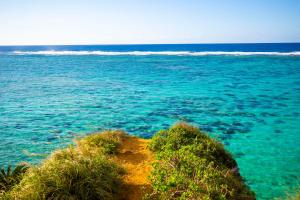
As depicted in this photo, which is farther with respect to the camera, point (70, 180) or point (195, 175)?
point (195, 175)

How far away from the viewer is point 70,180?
17.5 feet

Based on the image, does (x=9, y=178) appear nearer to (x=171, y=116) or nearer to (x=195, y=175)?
(x=195, y=175)

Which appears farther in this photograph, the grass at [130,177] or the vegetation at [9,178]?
the vegetation at [9,178]

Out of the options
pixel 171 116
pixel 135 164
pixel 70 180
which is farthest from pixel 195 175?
pixel 171 116

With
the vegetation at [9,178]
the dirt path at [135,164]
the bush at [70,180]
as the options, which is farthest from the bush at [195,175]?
the vegetation at [9,178]

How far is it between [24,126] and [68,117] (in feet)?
9.04

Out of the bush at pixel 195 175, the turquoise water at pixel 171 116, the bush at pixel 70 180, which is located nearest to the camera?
the bush at pixel 70 180

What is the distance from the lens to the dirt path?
20.8 feet

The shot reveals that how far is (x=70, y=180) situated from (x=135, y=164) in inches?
115

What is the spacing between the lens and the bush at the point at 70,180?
5.12 meters

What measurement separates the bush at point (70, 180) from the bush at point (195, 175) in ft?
3.37

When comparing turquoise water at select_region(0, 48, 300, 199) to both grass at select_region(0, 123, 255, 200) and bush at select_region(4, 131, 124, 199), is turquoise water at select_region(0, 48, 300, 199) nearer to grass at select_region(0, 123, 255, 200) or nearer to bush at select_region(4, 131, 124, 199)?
bush at select_region(4, 131, 124, 199)

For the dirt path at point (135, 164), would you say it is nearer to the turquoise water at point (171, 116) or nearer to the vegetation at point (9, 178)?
the turquoise water at point (171, 116)

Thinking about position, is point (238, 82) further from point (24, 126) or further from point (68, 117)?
point (24, 126)
